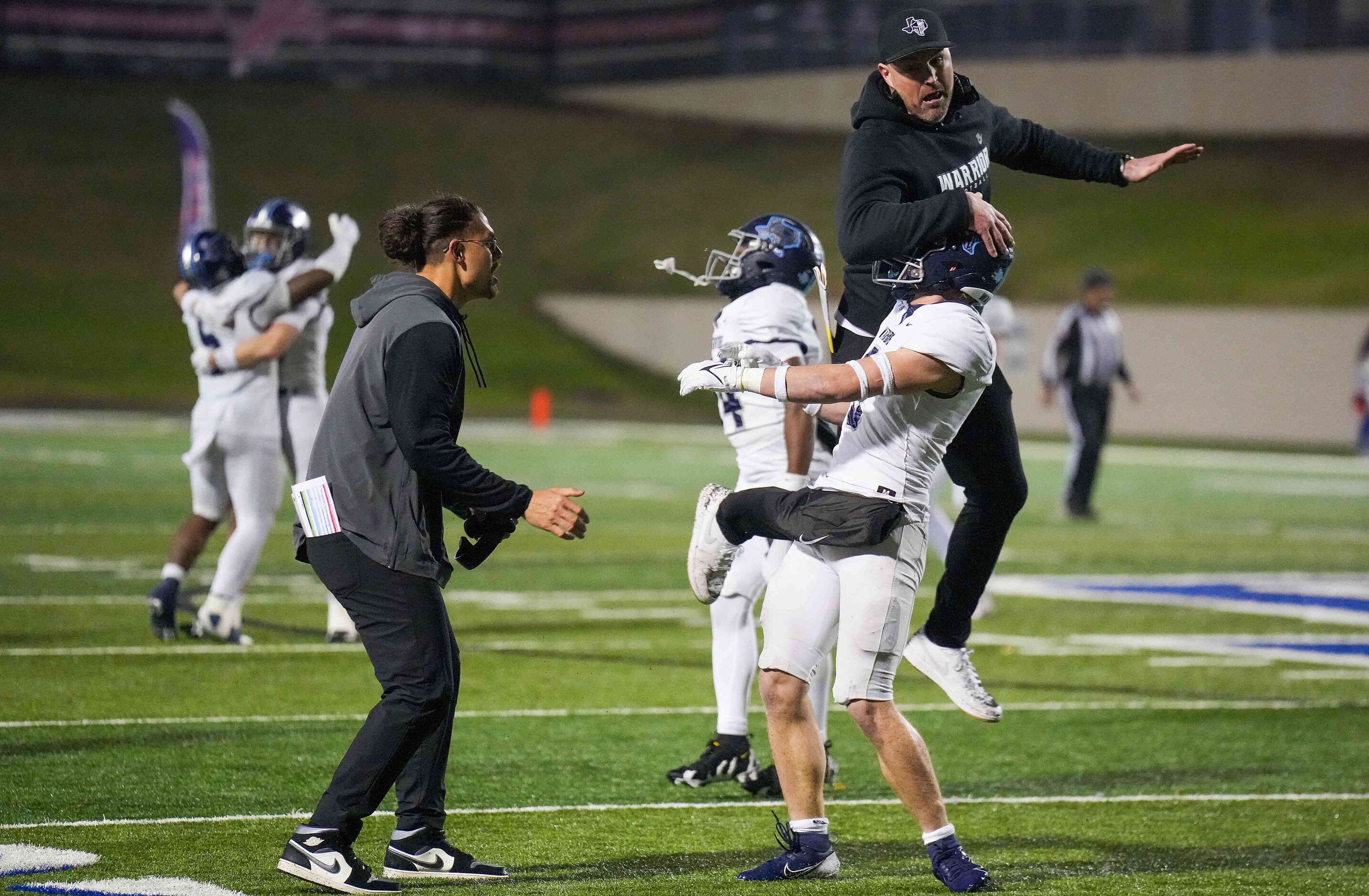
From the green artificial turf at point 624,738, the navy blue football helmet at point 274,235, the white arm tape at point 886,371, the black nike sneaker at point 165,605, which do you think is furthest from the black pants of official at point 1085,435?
the white arm tape at point 886,371

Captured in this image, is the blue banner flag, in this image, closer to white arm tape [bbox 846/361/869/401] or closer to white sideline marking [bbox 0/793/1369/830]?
white sideline marking [bbox 0/793/1369/830]

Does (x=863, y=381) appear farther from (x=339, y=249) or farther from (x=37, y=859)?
(x=339, y=249)

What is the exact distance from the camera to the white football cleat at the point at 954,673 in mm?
6070

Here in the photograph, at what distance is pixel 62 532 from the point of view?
1526cm

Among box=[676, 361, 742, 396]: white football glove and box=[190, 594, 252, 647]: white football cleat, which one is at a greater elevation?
box=[676, 361, 742, 396]: white football glove

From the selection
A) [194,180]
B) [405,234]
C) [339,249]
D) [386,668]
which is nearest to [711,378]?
[405,234]

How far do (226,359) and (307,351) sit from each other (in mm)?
494

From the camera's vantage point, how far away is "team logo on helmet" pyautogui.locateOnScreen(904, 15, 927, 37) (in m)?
5.75

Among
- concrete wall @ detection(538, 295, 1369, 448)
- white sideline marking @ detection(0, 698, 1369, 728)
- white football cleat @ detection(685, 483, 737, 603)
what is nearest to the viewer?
white football cleat @ detection(685, 483, 737, 603)

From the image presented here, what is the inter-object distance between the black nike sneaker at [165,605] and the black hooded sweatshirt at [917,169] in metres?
4.91

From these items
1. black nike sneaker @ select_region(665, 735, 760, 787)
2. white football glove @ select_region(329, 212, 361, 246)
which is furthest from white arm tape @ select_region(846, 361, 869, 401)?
white football glove @ select_region(329, 212, 361, 246)

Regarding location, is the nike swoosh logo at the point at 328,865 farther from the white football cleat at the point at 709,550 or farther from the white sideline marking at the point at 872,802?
the white football cleat at the point at 709,550

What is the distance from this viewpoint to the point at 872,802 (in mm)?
7016

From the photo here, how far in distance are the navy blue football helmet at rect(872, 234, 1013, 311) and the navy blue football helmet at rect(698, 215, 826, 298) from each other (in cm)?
153
